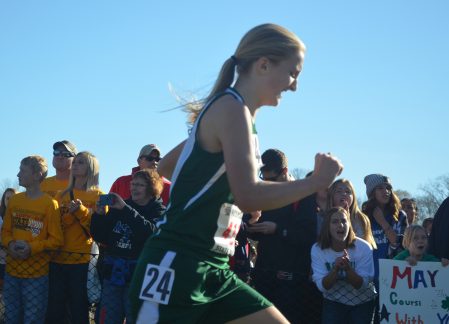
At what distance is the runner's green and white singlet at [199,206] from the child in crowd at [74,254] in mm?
4053

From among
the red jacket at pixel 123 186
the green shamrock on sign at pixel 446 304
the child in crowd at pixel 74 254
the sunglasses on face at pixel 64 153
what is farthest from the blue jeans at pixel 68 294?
the green shamrock on sign at pixel 446 304

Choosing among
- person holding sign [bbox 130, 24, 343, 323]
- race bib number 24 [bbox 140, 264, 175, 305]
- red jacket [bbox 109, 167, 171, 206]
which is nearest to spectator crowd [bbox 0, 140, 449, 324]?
red jacket [bbox 109, 167, 171, 206]

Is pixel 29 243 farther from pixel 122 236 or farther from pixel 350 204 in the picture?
pixel 350 204

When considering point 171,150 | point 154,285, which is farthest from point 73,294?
point 154,285

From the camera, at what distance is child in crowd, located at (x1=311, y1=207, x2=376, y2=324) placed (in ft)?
21.2

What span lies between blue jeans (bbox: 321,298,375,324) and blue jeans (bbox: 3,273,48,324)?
8.72 feet

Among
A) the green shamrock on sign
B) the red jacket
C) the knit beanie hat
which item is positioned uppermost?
the knit beanie hat

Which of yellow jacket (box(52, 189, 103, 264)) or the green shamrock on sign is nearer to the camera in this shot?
the green shamrock on sign

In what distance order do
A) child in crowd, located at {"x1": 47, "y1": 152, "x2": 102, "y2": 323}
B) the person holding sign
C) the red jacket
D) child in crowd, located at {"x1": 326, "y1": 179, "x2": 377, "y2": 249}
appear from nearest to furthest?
the person holding sign < child in crowd, located at {"x1": 47, "y1": 152, "x2": 102, "y2": 323} < child in crowd, located at {"x1": 326, "y1": 179, "x2": 377, "y2": 249} < the red jacket

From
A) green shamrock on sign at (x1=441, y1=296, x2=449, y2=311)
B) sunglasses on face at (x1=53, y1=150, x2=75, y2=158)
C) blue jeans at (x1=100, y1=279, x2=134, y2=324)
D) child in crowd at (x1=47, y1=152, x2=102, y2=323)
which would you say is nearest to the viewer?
blue jeans at (x1=100, y1=279, x2=134, y2=324)

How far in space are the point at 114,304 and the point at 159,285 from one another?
11.9 ft

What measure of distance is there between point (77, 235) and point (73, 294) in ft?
1.94

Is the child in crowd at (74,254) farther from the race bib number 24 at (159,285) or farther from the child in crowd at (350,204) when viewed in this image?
the race bib number 24 at (159,285)

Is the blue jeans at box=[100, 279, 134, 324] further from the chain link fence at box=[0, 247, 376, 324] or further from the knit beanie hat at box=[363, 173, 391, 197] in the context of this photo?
the knit beanie hat at box=[363, 173, 391, 197]
